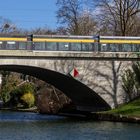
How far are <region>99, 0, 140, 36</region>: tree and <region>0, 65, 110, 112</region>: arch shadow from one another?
1169 centimetres

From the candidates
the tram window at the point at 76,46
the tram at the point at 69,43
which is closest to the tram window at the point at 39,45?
the tram at the point at 69,43

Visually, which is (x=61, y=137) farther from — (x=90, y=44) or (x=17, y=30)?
(x=17, y=30)

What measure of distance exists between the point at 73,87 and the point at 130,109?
9874mm

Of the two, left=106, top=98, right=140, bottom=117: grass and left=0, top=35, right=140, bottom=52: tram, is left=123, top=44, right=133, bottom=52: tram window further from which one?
left=106, top=98, right=140, bottom=117: grass

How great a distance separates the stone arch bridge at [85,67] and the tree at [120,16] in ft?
48.9

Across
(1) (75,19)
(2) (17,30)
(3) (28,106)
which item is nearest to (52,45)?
(1) (75,19)

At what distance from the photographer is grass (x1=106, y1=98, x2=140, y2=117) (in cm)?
4401

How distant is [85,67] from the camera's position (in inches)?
1943

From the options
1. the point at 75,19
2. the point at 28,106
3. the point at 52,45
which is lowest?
the point at 28,106

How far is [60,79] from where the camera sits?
52.4m

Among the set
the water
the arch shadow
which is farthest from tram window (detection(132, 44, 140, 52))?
the water

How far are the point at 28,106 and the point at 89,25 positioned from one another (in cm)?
1417

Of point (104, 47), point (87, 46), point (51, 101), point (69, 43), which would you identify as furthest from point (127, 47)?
point (51, 101)

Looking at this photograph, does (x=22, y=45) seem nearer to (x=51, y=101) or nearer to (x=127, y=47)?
(x=127, y=47)
